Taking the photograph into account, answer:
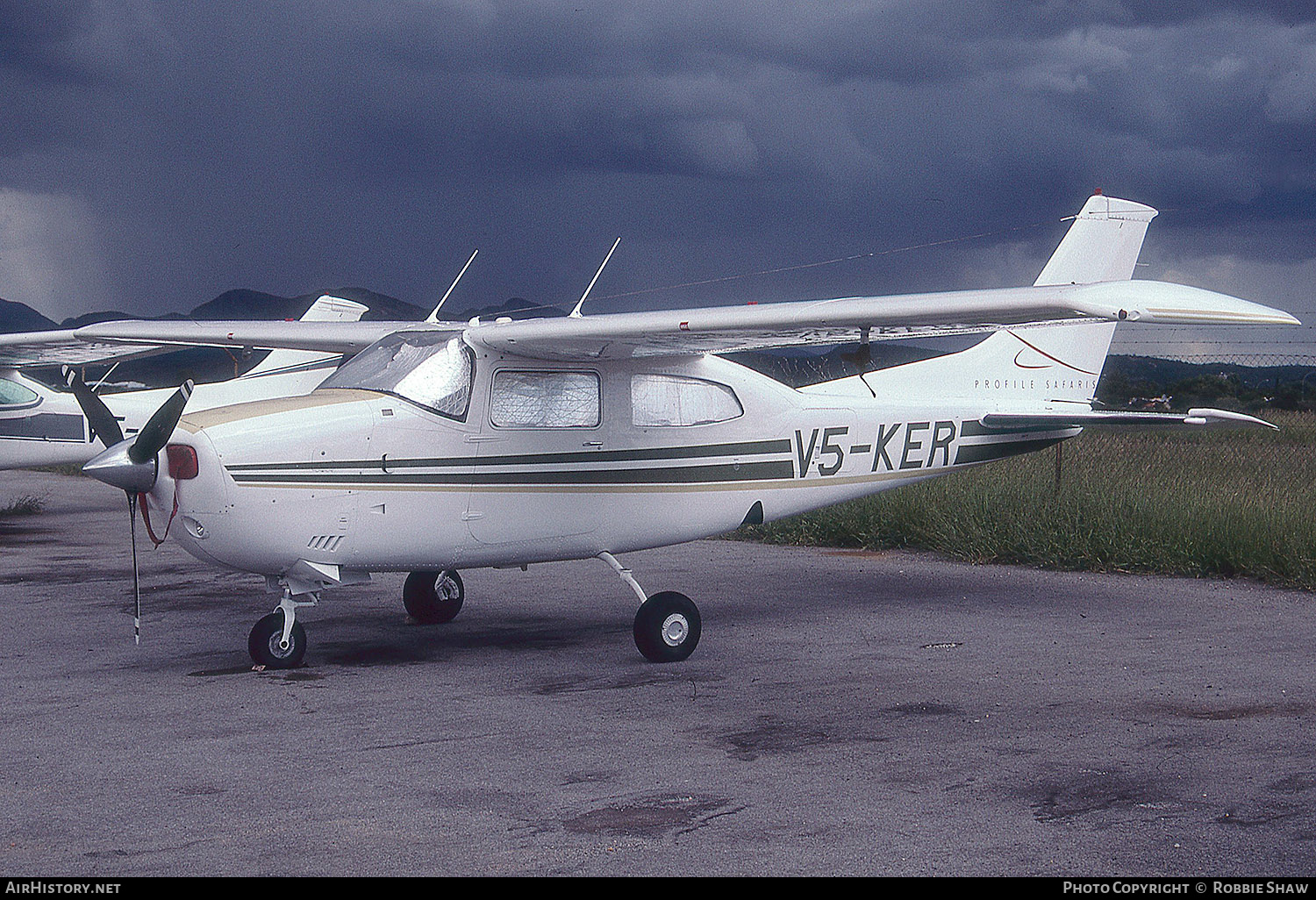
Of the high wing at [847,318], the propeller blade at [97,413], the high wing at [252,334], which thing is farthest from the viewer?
the high wing at [252,334]

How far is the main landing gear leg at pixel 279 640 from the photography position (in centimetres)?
733

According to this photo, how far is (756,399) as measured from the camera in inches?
352

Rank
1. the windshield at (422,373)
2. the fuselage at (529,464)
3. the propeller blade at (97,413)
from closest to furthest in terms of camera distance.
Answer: the fuselage at (529,464) → the propeller blade at (97,413) → the windshield at (422,373)

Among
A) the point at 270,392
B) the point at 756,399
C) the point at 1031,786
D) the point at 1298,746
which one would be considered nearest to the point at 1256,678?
the point at 1298,746

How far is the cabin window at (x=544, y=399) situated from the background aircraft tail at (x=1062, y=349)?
3027 millimetres

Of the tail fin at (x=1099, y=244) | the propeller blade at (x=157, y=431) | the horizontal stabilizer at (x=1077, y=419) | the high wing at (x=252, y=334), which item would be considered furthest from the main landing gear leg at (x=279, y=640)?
the tail fin at (x=1099, y=244)

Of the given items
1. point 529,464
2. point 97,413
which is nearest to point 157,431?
point 97,413

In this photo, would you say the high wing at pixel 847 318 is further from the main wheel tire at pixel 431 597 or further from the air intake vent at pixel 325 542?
the main wheel tire at pixel 431 597

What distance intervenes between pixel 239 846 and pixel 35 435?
16603mm

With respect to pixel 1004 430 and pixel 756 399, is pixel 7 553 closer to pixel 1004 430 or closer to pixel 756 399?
pixel 756 399

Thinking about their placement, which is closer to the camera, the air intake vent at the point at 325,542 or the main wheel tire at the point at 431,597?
the air intake vent at the point at 325,542

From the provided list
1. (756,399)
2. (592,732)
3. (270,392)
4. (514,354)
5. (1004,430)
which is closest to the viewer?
(592,732)

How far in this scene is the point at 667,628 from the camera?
25.5 ft

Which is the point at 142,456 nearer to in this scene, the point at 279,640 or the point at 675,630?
the point at 279,640
